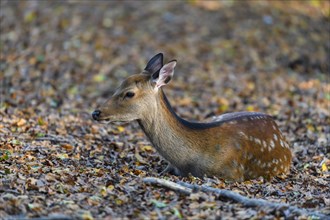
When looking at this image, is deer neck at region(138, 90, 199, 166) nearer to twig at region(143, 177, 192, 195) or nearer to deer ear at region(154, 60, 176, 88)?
deer ear at region(154, 60, 176, 88)

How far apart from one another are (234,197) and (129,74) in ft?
25.9

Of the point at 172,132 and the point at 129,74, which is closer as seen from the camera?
the point at 172,132

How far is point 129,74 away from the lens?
46.1 feet

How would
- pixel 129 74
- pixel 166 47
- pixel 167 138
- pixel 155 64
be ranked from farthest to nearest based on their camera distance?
pixel 166 47
pixel 129 74
pixel 155 64
pixel 167 138

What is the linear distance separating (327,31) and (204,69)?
13.5ft

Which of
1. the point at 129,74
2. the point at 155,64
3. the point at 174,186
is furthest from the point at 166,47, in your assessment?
the point at 174,186

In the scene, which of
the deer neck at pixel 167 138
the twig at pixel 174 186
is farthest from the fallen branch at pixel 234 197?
the deer neck at pixel 167 138

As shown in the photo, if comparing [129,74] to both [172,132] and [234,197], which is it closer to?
[172,132]

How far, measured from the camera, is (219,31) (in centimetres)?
1606

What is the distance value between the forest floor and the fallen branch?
0.06m

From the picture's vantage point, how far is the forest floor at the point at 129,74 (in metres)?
6.48

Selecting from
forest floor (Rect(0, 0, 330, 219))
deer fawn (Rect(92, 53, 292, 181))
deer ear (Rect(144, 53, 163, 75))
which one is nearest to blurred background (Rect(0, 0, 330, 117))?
forest floor (Rect(0, 0, 330, 219))

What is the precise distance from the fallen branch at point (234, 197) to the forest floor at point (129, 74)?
63 millimetres

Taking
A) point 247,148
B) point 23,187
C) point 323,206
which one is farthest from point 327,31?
point 23,187
